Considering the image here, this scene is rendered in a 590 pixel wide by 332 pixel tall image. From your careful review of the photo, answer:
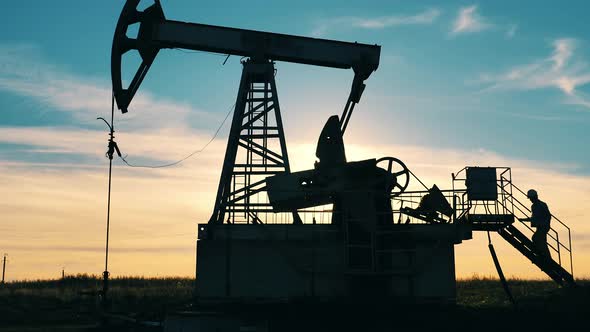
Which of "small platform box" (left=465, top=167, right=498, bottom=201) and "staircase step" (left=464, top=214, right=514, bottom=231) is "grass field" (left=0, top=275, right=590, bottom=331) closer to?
"staircase step" (left=464, top=214, right=514, bottom=231)

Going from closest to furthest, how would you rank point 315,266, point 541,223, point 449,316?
1. point 449,316
2. point 315,266
3. point 541,223

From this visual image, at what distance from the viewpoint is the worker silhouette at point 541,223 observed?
18.2 m

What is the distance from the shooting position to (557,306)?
1667 centimetres

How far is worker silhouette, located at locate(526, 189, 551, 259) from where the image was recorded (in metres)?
18.2

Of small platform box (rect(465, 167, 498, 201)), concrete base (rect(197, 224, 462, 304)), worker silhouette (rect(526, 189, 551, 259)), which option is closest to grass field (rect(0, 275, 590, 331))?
concrete base (rect(197, 224, 462, 304))

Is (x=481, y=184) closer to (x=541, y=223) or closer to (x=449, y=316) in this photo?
(x=541, y=223)

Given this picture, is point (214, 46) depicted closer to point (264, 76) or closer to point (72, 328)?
point (264, 76)

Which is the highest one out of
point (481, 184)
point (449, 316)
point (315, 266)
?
point (481, 184)

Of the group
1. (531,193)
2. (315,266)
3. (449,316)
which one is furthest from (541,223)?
(315,266)

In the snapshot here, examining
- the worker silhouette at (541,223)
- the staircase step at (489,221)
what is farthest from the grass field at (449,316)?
the staircase step at (489,221)

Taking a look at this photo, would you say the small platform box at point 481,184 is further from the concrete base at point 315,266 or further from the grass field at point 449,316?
the grass field at point 449,316

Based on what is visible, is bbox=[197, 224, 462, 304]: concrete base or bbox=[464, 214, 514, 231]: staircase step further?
bbox=[464, 214, 514, 231]: staircase step

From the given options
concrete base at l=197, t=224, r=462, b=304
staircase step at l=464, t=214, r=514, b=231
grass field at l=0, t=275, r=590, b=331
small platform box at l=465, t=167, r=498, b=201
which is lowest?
grass field at l=0, t=275, r=590, b=331

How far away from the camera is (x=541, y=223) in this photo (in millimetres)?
18172
